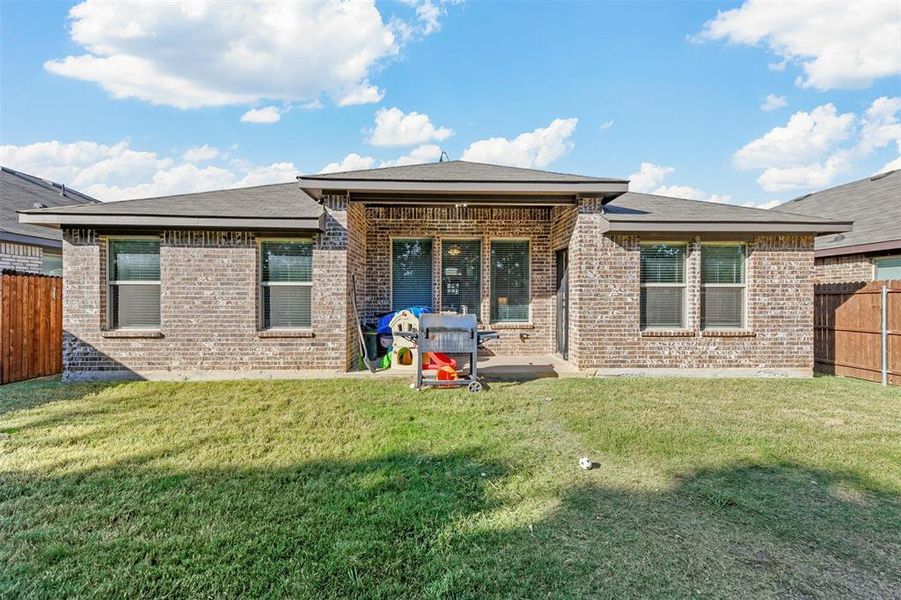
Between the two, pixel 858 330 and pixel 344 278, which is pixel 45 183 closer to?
pixel 344 278

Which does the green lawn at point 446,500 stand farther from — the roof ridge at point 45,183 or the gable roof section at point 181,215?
the roof ridge at point 45,183

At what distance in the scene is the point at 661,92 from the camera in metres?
12.4

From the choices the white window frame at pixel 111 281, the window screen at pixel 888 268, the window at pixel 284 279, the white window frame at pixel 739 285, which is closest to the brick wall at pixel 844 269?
the window screen at pixel 888 268

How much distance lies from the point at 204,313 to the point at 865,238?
13.4 m

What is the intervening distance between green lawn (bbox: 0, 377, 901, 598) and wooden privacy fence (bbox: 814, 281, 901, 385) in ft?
8.31

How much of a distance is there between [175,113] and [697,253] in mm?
14245

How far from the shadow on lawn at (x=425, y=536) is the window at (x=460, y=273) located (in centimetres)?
621

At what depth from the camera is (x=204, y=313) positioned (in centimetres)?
742

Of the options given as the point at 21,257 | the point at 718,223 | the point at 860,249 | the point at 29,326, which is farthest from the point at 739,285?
the point at 21,257

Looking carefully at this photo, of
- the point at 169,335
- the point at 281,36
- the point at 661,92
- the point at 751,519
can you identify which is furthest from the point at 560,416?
the point at 661,92

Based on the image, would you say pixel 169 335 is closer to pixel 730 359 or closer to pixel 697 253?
pixel 697 253

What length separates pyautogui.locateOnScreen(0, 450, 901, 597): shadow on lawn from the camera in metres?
2.23

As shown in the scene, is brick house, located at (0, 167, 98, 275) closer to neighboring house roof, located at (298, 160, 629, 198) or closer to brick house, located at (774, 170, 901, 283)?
neighboring house roof, located at (298, 160, 629, 198)

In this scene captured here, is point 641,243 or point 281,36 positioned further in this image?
point 281,36
